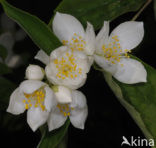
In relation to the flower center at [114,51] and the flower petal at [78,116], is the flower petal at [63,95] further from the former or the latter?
the flower center at [114,51]

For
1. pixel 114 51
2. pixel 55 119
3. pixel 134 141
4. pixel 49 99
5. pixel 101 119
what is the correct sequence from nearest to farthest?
pixel 49 99 < pixel 55 119 < pixel 114 51 < pixel 134 141 < pixel 101 119

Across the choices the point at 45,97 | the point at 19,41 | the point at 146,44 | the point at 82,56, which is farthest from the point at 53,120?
the point at 19,41

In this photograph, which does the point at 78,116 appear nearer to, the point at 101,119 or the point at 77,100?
the point at 77,100

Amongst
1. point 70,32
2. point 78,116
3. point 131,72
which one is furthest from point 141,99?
point 70,32

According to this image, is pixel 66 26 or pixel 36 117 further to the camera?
pixel 66 26

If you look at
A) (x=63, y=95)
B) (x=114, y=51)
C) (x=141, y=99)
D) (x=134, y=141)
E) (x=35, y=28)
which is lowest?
(x=134, y=141)

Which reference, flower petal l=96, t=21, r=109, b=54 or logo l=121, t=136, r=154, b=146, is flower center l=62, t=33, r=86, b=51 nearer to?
flower petal l=96, t=21, r=109, b=54

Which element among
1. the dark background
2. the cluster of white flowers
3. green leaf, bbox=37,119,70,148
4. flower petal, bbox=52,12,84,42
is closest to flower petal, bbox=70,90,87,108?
the cluster of white flowers
